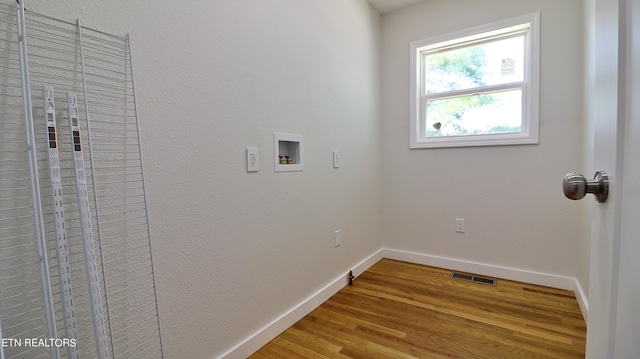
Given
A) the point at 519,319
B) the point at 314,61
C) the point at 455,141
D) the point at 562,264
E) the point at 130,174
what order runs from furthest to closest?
1. the point at 455,141
2. the point at 562,264
3. the point at 314,61
4. the point at 519,319
5. the point at 130,174

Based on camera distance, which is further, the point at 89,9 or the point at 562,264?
the point at 562,264

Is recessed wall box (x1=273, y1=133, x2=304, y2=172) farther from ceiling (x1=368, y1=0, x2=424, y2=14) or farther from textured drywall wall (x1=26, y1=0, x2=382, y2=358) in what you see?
ceiling (x1=368, y1=0, x2=424, y2=14)

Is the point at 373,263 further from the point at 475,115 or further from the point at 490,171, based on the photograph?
the point at 475,115

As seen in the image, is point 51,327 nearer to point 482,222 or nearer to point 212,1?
point 212,1

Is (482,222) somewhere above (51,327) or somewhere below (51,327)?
below

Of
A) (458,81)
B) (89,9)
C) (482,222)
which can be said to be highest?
(458,81)

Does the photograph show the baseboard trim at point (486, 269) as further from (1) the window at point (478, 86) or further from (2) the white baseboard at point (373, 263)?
(1) the window at point (478, 86)

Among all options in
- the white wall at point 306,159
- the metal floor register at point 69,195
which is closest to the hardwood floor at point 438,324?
the white wall at point 306,159

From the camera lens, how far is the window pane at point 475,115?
2.49 m

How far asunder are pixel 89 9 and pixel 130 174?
579 mm

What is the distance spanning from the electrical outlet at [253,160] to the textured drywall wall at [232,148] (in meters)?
0.04

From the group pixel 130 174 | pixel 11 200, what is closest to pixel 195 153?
pixel 130 174

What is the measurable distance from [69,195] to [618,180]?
1388mm

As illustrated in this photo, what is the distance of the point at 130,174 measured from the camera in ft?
3.56
